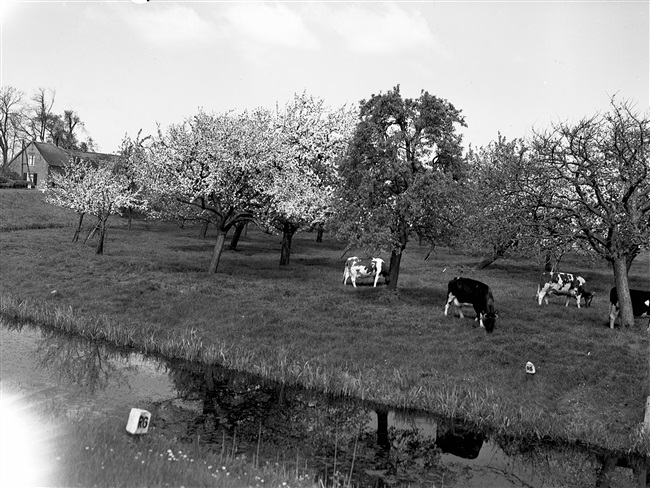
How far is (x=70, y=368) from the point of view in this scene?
1928 cm

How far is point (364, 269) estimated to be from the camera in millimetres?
34156

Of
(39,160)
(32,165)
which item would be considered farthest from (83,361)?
(32,165)

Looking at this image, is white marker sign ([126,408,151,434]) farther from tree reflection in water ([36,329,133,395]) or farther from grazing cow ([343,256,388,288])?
grazing cow ([343,256,388,288])

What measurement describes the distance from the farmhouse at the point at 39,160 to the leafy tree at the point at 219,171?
63231mm

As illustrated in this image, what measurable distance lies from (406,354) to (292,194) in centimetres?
1802

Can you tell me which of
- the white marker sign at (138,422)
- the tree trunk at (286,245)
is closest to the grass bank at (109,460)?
the white marker sign at (138,422)

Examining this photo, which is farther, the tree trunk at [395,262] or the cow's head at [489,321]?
the tree trunk at [395,262]

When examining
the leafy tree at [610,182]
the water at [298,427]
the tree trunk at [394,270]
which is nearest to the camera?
the water at [298,427]

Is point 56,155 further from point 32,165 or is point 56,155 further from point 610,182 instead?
point 610,182

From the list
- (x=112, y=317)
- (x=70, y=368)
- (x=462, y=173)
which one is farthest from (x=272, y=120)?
(x=70, y=368)

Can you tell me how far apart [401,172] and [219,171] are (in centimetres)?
1213

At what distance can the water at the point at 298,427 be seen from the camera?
1377 cm

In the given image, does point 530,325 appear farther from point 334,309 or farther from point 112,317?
point 112,317

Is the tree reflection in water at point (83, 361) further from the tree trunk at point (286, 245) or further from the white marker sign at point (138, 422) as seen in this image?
the tree trunk at point (286, 245)
